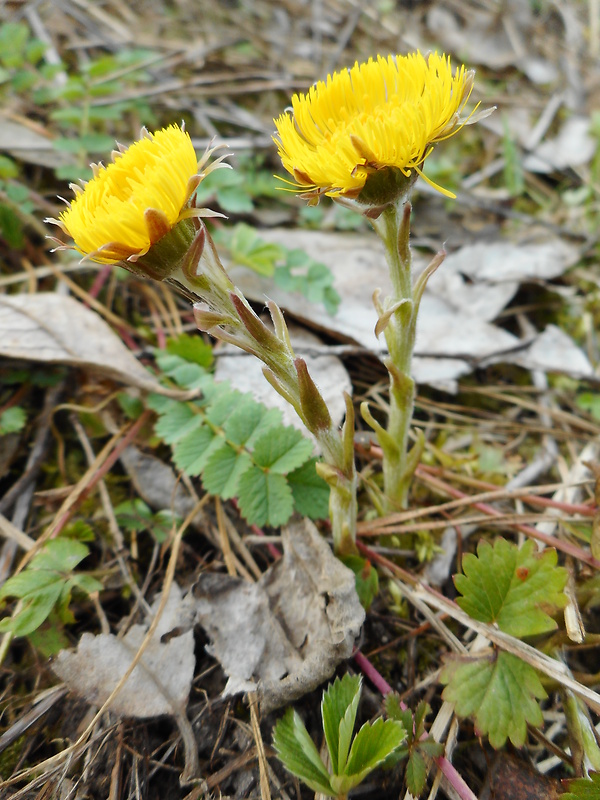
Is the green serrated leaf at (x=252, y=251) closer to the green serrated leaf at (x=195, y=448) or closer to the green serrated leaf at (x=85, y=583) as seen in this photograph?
the green serrated leaf at (x=195, y=448)

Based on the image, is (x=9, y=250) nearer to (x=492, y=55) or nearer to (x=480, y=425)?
(x=480, y=425)

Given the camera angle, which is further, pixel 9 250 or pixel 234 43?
pixel 234 43

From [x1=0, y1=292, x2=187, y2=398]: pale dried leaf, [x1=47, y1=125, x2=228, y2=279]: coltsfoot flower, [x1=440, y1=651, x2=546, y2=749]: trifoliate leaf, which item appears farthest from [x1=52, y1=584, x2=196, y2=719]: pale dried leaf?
[x1=47, y1=125, x2=228, y2=279]: coltsfoot flower

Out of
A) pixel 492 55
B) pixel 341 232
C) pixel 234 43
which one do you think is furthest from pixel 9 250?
pixel 492 55

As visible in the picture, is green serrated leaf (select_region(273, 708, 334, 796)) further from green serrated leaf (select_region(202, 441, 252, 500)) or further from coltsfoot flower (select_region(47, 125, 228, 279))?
coltsfoot flower (select_region(47, 125, 228, 279))

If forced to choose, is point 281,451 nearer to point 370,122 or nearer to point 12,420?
point 370,122

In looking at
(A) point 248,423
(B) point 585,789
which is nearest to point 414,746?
(B) point 585,789

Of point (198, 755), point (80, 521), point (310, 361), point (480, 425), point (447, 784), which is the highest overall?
point (310, 361)
